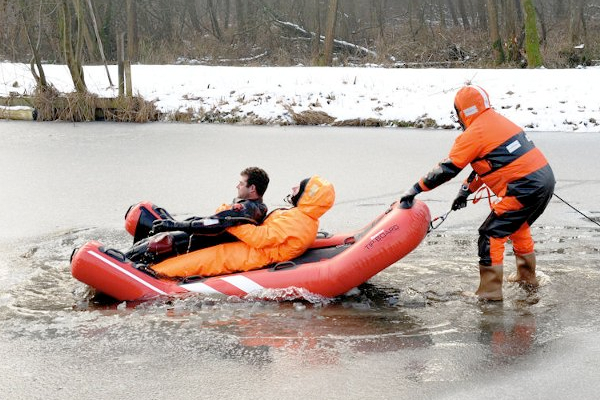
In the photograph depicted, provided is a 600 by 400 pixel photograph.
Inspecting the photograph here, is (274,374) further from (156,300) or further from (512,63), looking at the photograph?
(512,63)

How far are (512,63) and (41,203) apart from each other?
14461 mm

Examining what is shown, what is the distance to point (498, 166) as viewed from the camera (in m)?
5.55

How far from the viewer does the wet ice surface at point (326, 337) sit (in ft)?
13.8

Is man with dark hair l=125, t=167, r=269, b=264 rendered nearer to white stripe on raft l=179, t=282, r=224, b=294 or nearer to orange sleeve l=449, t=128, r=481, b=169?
white stripe on raft l=179, t=282, r=224, b=294

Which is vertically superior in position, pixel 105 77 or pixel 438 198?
pixel 105 77

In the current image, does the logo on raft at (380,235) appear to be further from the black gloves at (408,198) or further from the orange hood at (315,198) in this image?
the orange hood at (315,198)

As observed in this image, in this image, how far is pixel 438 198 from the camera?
915 cm

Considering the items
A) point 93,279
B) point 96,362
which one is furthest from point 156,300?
point 96,362

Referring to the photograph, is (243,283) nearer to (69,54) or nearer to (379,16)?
(69,54)

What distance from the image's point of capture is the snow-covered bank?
15.5m

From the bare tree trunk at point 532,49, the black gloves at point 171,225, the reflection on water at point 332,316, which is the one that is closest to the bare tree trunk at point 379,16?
the bare tree trunk at point 532,49

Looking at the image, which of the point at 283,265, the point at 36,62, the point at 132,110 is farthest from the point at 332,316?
the point at 36,62

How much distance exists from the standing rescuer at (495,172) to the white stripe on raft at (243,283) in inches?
47.2

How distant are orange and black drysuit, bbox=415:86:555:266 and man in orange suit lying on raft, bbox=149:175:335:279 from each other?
0.73m
